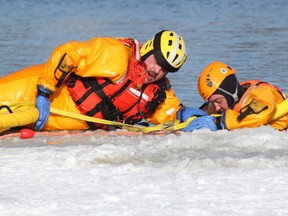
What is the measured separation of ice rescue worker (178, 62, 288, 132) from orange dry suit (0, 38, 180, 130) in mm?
545

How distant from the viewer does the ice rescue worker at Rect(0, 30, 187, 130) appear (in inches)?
291

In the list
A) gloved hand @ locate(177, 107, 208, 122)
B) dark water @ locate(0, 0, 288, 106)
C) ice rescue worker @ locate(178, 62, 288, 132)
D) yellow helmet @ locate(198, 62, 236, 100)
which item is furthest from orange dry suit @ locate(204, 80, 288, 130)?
dark water @ locate(0, 0, 288, 106)

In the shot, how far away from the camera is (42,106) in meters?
7.57

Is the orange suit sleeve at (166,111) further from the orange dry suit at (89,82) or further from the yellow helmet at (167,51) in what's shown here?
the yellow helmet at (167,51)

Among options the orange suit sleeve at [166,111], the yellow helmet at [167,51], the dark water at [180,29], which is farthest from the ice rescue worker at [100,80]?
the dark water at [180,29]

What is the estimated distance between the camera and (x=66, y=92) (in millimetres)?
7816

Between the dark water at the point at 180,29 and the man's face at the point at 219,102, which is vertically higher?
the man's face at the point at 219,102

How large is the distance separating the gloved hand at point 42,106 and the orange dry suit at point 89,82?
10 centimetres

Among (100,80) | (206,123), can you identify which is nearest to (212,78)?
(206,123)

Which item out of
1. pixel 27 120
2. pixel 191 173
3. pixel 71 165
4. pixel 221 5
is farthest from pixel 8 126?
pixel 221 5

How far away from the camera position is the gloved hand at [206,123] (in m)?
7.41

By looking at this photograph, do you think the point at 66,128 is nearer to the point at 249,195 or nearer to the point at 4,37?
the point at 249,195

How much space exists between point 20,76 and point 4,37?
9.09 meters

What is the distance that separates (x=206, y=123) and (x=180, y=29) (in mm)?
11015
